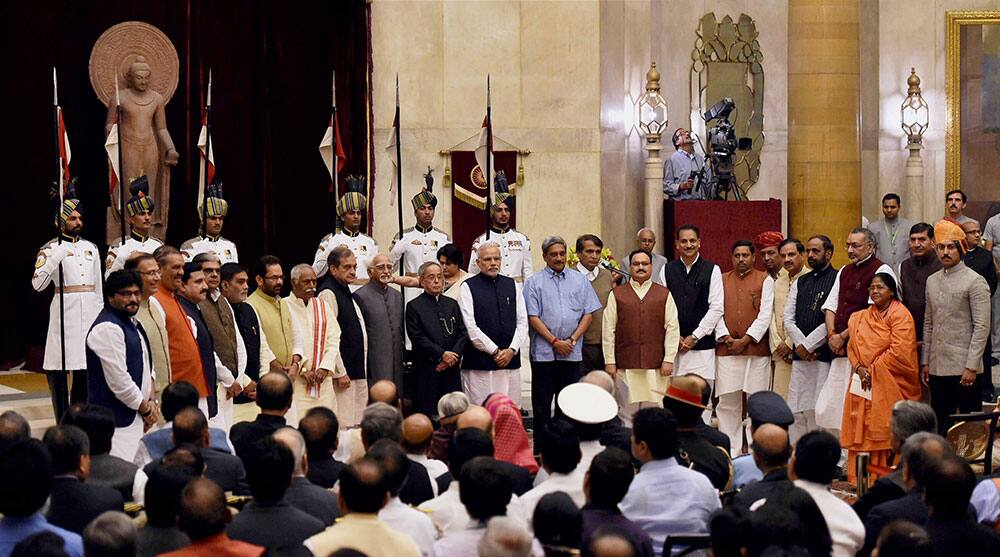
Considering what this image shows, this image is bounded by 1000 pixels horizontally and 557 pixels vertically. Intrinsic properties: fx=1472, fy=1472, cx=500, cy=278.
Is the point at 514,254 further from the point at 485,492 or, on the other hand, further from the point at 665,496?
the point at 485,492

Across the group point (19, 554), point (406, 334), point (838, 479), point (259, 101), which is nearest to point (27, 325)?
point (259, 101)

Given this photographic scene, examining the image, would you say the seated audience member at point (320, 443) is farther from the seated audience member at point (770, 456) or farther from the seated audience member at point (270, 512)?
the seated audience member at point (770, 456)

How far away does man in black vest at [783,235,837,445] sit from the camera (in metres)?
10.1

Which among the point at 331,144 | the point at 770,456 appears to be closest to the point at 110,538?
the point at 770,456

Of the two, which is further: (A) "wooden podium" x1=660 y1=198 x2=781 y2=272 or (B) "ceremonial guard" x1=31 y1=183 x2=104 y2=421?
(A) "wooden podium" x1=660 y1=198 x2=781 y2=272

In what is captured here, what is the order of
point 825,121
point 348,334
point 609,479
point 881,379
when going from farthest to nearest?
point 825,121, point 348,334, point 881,379, point 609,479

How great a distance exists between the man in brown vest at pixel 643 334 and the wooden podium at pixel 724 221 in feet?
11.8

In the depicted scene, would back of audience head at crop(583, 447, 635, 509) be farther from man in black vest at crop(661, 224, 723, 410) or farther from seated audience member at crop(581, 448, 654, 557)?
man in black vest at crop(661, 224, 723, 410)

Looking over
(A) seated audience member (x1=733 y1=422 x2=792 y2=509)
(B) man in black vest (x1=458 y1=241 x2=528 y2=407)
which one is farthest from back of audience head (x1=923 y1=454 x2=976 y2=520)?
(B) man in black vest (x1=458 y1=241 x2=528 y2=407)

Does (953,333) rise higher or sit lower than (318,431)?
higher

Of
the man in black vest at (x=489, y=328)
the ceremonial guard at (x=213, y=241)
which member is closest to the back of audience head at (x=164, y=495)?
the man in black vest at (x=489, y=328)

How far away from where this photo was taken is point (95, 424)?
586cm

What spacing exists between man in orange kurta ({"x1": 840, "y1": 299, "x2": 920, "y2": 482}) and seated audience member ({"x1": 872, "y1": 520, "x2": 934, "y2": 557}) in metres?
5.04

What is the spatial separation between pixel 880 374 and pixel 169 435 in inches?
188
